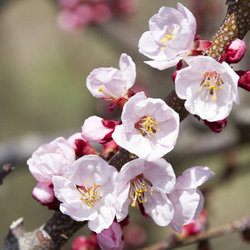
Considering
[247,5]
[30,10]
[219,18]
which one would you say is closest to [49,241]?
[247,5]

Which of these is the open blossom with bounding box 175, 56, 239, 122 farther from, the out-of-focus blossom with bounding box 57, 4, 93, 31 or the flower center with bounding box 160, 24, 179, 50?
the out-of-focus blossom with bounding box 57, 4, 93, 31

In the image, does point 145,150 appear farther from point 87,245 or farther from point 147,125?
point 87,245

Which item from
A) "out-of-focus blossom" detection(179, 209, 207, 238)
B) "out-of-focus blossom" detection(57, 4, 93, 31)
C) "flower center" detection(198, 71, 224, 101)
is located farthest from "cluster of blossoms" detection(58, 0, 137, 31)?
"flower center" detection(198, 71, 224, 101)

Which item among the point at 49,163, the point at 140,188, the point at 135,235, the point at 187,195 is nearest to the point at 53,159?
the point at 49,163

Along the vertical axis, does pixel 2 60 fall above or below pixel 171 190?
below

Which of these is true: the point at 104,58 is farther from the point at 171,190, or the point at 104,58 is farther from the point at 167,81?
the point at 171,190

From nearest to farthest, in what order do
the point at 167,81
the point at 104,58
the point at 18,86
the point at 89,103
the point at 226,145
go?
1. the point at 226,145
2. the point at 167,81
3. the point at 89,103
4. the point at 18,86
5. the point at 104,58
